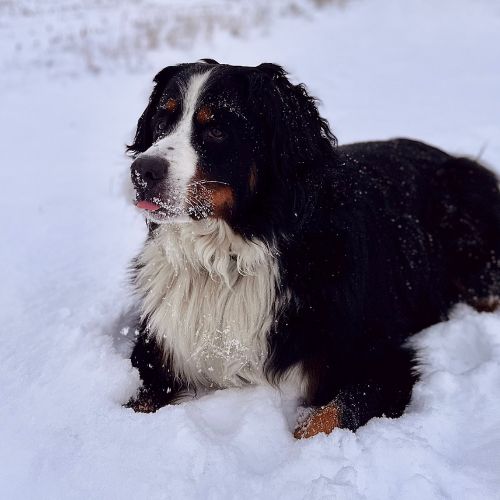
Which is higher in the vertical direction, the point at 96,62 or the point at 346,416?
the point at 346,416

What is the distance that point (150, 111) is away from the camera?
122 inches

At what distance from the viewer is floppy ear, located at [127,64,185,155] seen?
302cm

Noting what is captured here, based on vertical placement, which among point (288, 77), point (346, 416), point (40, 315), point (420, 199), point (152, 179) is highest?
point (288, 77)

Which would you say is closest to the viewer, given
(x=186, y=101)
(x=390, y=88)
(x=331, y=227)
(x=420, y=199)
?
(x=186, y=101)

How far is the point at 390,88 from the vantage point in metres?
8.68

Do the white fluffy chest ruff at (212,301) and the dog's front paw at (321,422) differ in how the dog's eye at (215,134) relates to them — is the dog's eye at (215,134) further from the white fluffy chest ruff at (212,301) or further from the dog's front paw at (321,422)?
the dog's front paw at (321,422)

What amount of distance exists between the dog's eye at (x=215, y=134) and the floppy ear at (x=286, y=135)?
233mm

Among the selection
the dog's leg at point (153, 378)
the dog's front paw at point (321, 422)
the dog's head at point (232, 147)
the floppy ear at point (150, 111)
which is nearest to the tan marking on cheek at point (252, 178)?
the dog's head at point (232, 147)

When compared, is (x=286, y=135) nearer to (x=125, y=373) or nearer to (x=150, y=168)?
(x=150, y=168)

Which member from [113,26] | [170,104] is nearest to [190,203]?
[170,104]

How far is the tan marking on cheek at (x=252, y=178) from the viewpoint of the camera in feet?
8.71

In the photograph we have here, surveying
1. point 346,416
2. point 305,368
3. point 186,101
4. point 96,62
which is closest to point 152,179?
point 186,101

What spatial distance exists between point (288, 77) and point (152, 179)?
36.4 inches

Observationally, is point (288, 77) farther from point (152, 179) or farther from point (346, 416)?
point (346, 416)
